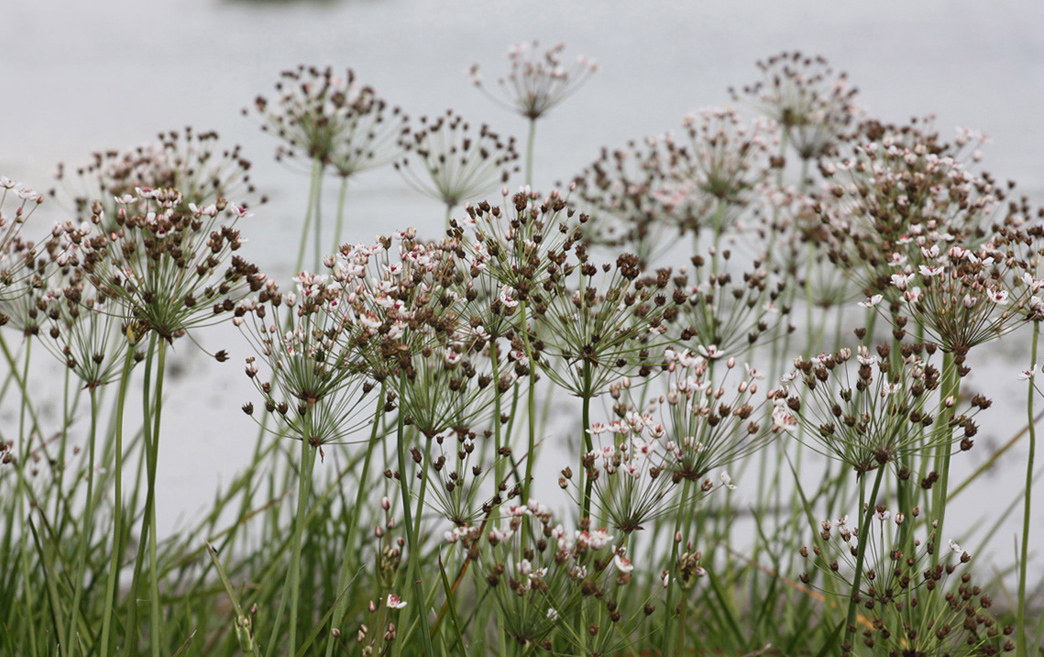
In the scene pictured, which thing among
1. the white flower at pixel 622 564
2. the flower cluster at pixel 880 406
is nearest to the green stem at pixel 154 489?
the white flower at pixel 622 564

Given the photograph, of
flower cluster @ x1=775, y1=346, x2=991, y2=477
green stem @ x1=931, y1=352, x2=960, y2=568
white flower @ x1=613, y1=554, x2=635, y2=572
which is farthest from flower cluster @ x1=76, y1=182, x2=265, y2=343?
green stem @ x1=931, y1=352, x2=960, y2=568

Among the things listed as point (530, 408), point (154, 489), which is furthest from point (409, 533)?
point (154, 489)

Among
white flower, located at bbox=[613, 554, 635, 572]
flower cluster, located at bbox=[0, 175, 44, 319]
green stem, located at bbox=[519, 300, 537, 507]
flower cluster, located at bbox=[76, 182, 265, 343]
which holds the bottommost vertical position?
white flower, located at bbox=[613, 554, 635, 572]

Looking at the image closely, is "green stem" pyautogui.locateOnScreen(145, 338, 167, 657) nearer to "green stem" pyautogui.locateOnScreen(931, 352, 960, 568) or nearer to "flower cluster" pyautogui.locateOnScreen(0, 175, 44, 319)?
"flower cluster" pyautogui.locateOnScreen(0, 175, 44, 319)

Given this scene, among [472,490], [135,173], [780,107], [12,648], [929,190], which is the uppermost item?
[780,107]

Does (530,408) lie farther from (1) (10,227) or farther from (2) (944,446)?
(1) (10,227)

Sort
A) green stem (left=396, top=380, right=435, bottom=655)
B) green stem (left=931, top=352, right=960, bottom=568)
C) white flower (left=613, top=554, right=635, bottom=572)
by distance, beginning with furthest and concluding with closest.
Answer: green stem (left=931, top=352, right=960, bottom=568)
green stem (left=396, top=380, right=435, bottom=655)
white flower (left=613, top=554, right=635, bottom=572)

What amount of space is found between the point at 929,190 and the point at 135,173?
336 centimetres

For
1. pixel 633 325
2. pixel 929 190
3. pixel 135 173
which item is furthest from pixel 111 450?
pixel 929 190

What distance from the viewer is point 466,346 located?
239 centimetres

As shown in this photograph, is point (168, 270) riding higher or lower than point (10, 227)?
lower

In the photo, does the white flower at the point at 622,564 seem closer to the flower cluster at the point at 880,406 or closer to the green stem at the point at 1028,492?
the flower cluster at the point at 880,406

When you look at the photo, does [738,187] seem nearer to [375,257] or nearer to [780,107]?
[780,107]

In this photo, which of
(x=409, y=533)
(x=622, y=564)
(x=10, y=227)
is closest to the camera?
(x=622, y=564)
